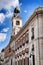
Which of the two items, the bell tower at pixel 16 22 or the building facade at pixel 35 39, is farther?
the bell tower at pixel 16 22

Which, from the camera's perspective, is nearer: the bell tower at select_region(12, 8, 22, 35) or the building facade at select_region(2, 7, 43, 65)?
the building facade at select_region(2, 7, 43, 65)

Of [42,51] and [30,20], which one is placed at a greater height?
[30,20]

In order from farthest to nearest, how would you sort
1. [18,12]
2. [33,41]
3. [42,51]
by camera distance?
[18,12]
[33,41]
[42,51]

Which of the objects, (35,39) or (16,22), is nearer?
(35,39)

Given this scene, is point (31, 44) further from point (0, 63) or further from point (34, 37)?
point (0, 63)

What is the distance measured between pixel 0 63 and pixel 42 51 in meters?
47.0

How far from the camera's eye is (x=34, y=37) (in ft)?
111

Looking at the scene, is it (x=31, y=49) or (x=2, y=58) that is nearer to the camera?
(x=31, y=49)

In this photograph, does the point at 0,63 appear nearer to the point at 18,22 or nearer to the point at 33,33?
the point at 18,22

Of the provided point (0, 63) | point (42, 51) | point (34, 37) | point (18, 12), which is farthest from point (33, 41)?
point (0, 63)

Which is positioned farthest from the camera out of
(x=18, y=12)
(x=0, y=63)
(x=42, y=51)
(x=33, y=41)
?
(x=0, y=63)

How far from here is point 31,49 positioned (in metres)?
35.2

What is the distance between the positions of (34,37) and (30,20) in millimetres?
3670

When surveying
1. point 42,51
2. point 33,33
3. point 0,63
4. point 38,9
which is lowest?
point 0,63
